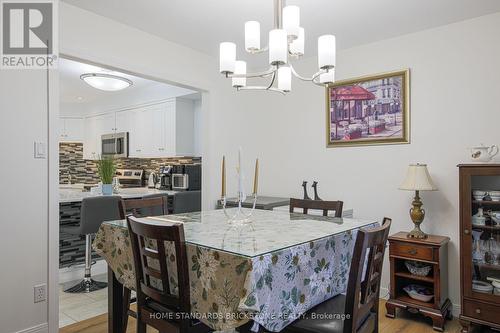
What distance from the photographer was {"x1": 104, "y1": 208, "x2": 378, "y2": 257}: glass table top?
4.76 feet

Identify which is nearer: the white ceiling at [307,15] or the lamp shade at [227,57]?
the lamp shade at [227,57]

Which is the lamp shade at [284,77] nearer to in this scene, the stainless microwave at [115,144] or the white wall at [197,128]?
the white wall at [197,128]

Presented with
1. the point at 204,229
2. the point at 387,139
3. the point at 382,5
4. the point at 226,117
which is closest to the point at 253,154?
the point at 226,117

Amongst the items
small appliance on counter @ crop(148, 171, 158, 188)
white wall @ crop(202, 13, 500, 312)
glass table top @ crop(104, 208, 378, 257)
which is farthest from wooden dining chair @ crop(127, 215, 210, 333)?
small appliance on counter @ crop(148, 171, 158, 188)

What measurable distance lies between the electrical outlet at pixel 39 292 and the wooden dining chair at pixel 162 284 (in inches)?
42.7

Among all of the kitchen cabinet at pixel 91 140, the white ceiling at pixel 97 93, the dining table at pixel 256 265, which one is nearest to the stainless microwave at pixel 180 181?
the white ceiling at pixel 97 93

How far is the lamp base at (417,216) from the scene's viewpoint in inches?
111

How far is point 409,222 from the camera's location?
3096 mm

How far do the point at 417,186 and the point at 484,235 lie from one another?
574 mm

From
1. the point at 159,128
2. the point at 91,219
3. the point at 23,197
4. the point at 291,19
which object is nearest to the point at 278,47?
the point at 291,19

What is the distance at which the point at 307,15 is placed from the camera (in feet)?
8.91

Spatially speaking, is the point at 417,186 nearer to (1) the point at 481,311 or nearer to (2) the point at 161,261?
(1) the point at 481,311

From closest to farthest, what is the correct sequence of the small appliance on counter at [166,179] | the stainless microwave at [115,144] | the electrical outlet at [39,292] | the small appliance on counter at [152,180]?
the electrical outlet at [39,292] → the small appliance on counter at [166,179] → the small appliance on counter at [152,180] → the stainless microwave at [115,144]

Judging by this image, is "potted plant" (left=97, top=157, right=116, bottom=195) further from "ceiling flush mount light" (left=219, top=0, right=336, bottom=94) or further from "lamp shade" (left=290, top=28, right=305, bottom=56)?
"lamp shade" (left=290, top=28, right=305, bottom=56)
